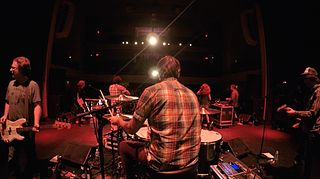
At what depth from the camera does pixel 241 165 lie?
137 inches

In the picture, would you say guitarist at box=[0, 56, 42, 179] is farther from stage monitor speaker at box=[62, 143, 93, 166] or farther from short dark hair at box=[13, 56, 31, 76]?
stage monitor speaker at box=[62, 143, 93, 166]

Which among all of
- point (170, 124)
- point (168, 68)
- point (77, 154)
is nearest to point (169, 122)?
point (170, 124)

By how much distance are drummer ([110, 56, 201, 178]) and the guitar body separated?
2.02m

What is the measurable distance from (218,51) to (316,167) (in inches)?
638

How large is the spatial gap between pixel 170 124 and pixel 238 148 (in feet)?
9.30

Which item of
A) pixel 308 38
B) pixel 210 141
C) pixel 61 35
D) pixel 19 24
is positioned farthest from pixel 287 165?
pixel 61 35

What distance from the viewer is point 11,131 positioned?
3.30 metres

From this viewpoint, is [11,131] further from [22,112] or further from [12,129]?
[22,112]

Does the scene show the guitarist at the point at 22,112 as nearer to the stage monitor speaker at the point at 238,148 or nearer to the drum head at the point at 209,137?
the drum head at the point at 209,137

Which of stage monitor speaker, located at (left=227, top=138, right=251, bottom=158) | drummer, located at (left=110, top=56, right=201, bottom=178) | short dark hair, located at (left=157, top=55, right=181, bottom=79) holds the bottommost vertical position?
stage monitor speaker, located at (left=227, top=138, right=251, bottom=158)

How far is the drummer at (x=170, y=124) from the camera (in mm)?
2057

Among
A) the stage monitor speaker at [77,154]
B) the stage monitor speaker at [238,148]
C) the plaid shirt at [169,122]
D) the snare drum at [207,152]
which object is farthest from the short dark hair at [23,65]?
the stage monitor speaker at [238,148]

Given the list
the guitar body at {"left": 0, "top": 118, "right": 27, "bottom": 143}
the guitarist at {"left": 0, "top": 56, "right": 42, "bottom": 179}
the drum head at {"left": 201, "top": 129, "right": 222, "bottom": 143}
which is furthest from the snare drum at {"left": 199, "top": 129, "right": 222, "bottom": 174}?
the guitar body at {"left": 0, "top": 118, "right": 27, "bottom": 143}

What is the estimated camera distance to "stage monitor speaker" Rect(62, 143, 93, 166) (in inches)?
146
